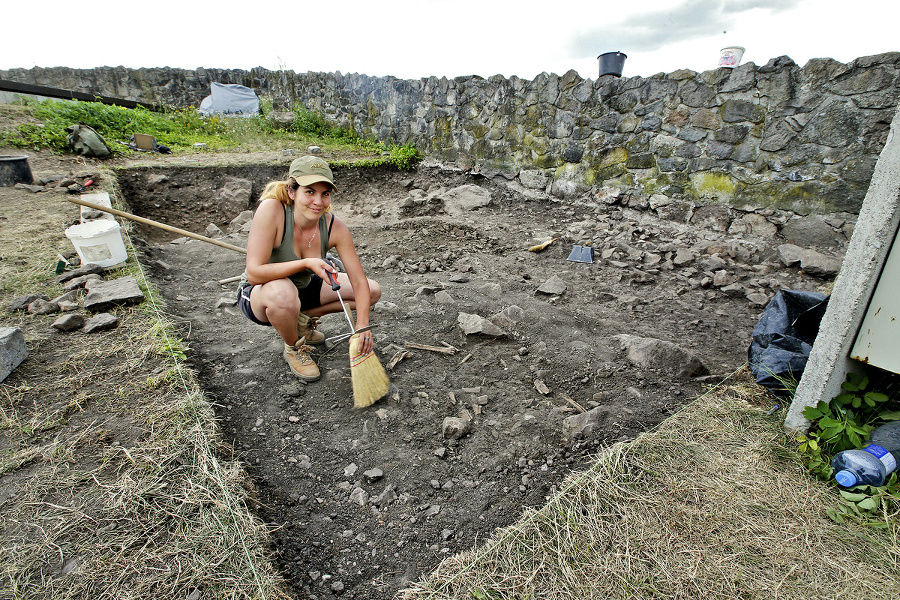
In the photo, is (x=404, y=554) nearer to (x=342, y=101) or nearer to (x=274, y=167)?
(x=274, y=167)

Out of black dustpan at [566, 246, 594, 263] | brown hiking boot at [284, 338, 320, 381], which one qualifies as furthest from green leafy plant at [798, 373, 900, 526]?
black dustpan at [566, 246, 594, 263]

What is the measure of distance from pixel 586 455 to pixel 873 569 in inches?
43.2

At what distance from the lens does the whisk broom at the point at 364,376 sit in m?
2.60

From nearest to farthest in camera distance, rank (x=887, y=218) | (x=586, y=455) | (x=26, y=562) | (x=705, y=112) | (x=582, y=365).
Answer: (x=26, y=562) → (x=887, y=218) → (x=586, y=455) → (x=582, y=365) → (x=705, y=112)

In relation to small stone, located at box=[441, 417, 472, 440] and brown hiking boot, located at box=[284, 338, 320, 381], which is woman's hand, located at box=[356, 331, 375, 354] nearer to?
brown hiking boot, located at box=[284, 338, 320, 381]

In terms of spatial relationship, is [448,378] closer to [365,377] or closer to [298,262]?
[365,377]

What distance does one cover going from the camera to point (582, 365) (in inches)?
120

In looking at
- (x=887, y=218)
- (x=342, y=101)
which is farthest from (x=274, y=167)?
(x=887, y=218)

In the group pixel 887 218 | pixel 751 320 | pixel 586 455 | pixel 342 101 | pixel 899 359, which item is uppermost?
pixel 342 101

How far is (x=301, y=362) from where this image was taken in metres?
2.95

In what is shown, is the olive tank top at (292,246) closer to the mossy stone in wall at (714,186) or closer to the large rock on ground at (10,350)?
the large rock on ground at (10,350)

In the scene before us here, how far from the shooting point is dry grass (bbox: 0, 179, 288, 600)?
5.27ft

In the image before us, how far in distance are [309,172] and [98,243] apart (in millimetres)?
2712

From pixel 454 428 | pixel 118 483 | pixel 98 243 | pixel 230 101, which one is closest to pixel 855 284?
pixel 454 428
